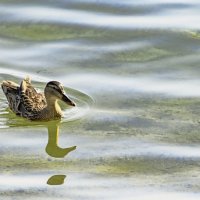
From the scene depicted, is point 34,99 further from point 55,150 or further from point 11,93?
point 55,150

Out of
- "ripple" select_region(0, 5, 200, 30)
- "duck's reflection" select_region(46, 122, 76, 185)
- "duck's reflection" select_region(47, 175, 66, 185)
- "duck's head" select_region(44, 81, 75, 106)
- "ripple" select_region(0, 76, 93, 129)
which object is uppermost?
"ripple" select_region(0, 5, 200, 30)

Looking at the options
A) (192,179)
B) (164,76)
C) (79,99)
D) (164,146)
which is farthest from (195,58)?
(192,179)

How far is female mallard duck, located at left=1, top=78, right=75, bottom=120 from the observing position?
12.0 m

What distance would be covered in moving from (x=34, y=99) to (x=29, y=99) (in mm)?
152

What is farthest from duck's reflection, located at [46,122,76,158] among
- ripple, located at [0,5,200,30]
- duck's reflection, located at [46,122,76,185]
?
ripple, located at [0,5,200,30]

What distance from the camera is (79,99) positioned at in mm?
12391

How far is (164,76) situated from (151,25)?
2231 mm

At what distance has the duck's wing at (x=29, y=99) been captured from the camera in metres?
12.3

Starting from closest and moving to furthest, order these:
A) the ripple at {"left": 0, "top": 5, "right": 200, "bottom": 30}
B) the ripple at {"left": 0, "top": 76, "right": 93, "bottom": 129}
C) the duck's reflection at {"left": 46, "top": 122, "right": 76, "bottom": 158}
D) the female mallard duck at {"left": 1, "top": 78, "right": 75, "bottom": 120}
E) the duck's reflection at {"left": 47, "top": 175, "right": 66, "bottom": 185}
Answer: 1. the duck's reflection at {"left": 47, "top": 175, "right": 66, "bottom": 185}
2. the duck's reflection at {"left": 46, "top": 122, "right": 76, "bottom": 158}
3. the ripple at {"left": 0, "top": 76, "right": 93, "bottom": 129}
4. the female mallard duck at {"left": 1, "top": 78, "right": 75, "bottom": 120}
5. the ripple at {"left": 0, "top": 5, "right": 200, "bottom": 30}

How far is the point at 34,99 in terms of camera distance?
12.7m

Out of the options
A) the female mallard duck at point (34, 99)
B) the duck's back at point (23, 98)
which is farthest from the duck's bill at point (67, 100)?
the duck's back at point (23, 98)

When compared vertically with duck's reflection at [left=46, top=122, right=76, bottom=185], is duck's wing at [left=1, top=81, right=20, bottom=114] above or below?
above

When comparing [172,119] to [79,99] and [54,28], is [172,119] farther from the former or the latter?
[54,28]

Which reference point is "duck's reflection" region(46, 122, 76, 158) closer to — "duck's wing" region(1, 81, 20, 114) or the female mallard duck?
the female mallard duck
